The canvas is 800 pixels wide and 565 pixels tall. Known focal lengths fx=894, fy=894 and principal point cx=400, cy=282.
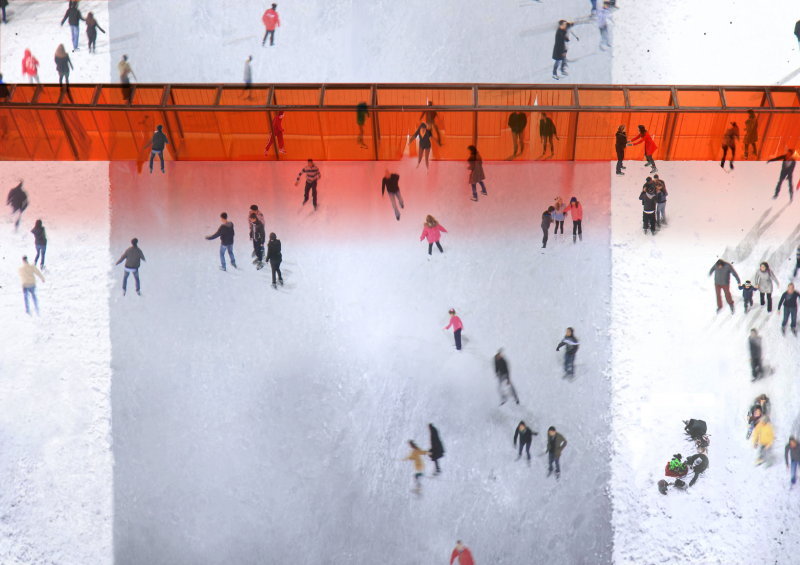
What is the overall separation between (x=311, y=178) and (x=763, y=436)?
10370 mm

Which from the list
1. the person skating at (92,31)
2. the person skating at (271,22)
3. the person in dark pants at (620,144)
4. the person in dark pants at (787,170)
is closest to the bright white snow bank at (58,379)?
the person skating at (92,31)

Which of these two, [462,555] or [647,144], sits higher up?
[647,144]

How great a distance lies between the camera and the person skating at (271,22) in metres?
19.2

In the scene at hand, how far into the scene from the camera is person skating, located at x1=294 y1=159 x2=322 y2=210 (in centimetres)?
1838

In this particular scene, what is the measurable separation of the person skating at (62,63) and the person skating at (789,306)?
50.8 feet

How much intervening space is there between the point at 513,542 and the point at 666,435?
3.66 metres

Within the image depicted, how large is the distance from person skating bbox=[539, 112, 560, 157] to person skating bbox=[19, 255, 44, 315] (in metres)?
10.6

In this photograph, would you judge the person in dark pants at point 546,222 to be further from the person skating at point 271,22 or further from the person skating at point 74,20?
the person skating at point 74,20

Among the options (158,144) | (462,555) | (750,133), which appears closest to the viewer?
(462,555)

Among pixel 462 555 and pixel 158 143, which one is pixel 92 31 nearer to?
pixel 158 143

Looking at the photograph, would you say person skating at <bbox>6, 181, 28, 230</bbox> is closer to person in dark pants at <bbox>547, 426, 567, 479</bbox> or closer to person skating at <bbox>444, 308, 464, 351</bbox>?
person skating at <bbox>444, 308, 464, 351</bbox>

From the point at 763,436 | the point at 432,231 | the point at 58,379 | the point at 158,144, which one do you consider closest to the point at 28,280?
the point at 58,379

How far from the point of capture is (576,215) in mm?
18203

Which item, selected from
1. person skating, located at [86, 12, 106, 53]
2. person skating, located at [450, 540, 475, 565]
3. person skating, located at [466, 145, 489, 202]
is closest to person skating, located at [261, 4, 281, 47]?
person skating, located at [86, 12, 106, 53]
